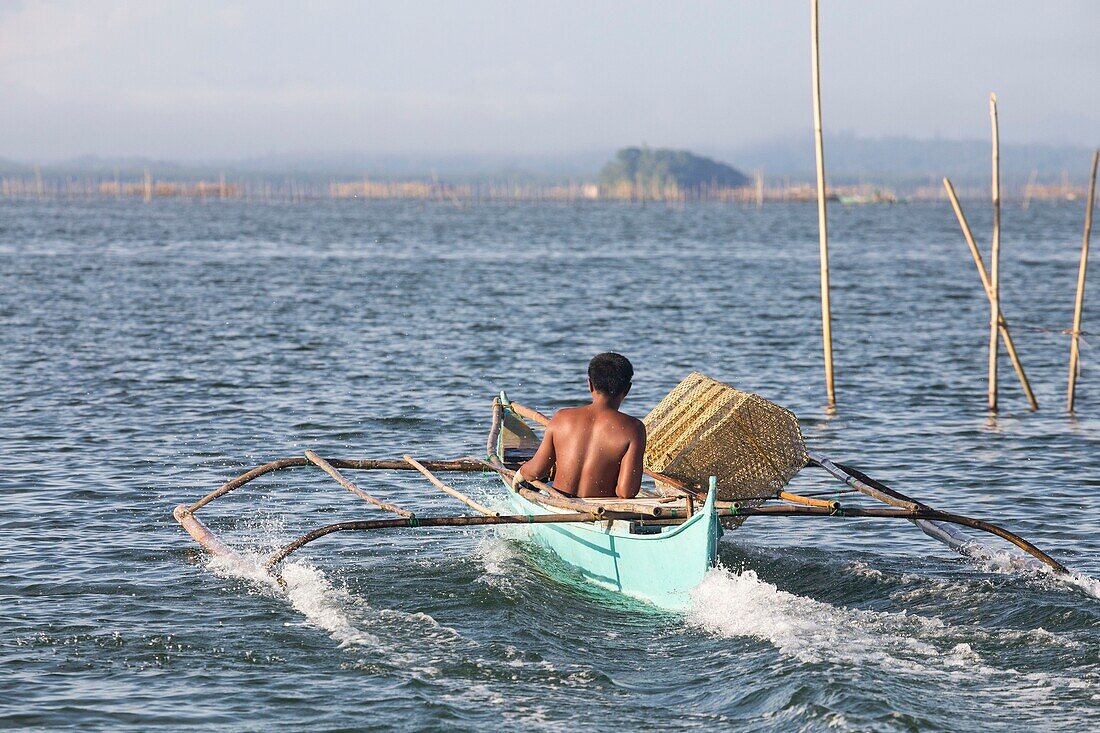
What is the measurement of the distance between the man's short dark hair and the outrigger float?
3.14ft

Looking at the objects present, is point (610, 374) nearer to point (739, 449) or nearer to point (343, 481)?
point (739, 449)

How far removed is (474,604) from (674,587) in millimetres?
1804

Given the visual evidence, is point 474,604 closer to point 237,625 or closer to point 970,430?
point 237,625

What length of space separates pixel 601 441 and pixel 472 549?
2.38 meters

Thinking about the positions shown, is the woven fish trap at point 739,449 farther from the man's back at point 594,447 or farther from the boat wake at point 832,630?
the boat wake at point 832,630

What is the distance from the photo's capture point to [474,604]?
37.6ft

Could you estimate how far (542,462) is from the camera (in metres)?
12.2

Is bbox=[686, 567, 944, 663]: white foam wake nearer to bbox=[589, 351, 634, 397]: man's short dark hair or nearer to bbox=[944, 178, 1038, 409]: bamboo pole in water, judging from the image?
bbox=[589, 351, 634, 397]: man's short dark hair

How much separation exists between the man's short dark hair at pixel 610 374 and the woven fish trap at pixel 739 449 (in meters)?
1.07

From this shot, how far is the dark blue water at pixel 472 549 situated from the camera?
9.17m

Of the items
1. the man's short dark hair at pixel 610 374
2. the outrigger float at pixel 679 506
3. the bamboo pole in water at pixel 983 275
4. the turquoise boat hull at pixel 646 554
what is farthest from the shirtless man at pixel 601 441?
the bamboo pole in water at pixel 983 275

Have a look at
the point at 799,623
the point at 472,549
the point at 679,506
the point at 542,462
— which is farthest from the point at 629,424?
the point at 472,549

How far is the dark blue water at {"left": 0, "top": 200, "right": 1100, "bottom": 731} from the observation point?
9.17m

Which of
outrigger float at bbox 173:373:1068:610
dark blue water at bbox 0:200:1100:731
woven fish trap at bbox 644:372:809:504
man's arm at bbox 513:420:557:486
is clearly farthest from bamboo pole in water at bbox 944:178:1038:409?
man's arm at bbox 513:420:557:486
